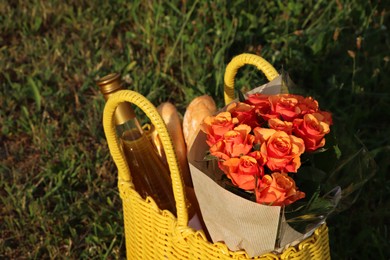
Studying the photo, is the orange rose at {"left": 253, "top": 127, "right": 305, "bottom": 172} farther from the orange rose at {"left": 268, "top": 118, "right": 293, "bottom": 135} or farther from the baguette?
the baguette

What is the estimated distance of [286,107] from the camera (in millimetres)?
1330

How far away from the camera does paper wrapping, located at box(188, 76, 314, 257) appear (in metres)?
1.24

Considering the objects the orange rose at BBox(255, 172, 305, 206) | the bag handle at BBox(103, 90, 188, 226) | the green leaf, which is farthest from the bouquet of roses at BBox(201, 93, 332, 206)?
the green leaf

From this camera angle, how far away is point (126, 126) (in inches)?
68.3

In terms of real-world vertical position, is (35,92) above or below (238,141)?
below

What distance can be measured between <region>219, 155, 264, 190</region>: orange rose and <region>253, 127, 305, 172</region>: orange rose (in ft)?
0.10

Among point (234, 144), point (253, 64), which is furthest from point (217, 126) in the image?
point (253, 64)

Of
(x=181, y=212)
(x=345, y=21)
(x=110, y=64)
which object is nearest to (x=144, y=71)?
(x=110, y=64)

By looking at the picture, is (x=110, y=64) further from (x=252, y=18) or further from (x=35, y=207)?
(x=35, y=207)

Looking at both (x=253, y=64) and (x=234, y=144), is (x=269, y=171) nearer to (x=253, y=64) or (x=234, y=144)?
(x=234, y=144)

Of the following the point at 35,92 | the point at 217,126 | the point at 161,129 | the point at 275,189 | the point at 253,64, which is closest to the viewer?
the point at 275,189

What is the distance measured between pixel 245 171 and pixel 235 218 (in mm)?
109

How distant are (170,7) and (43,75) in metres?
0.74

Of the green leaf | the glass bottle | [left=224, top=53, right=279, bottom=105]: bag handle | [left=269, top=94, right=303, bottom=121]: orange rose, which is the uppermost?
[left=269, top=94, right=303, bottom=121]: orange rose
